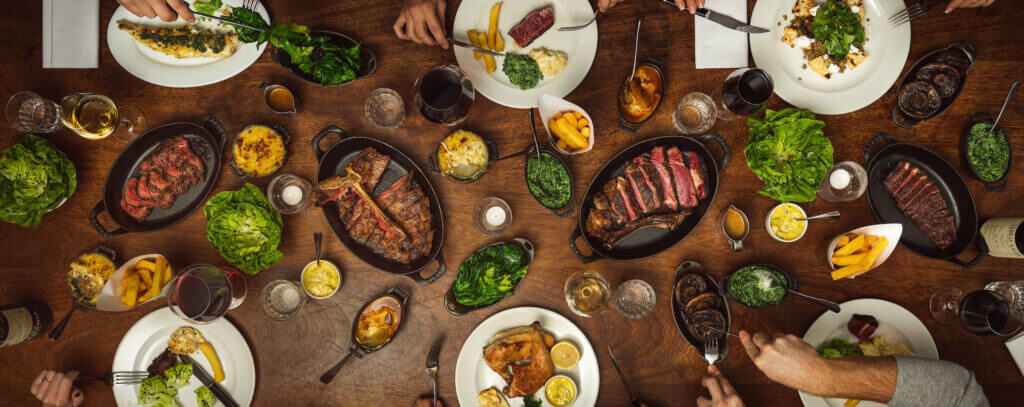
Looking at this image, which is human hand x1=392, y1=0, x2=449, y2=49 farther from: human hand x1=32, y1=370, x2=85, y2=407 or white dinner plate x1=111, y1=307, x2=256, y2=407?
human hand x1=32, y1=370, x2=85, y2=407

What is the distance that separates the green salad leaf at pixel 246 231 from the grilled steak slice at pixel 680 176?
2.78 meters

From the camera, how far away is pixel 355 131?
3328 millimetres

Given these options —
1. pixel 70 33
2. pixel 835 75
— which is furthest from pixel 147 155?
pixel 835 75

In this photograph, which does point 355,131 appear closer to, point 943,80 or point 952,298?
point 943,80

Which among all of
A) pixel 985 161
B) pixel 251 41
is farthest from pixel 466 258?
pixel 985 161

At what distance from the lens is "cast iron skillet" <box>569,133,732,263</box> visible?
3119mm

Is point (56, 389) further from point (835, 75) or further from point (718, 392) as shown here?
point (835, 75)

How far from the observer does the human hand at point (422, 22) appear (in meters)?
3.04

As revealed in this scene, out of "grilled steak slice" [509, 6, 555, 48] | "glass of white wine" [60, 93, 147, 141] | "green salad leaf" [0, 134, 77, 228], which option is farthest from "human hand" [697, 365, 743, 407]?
"green salad leaf" [0, 134, 77, 228]

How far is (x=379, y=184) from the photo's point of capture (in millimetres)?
3324

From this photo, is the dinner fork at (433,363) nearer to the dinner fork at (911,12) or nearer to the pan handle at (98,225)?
the pan handle at (98,225)

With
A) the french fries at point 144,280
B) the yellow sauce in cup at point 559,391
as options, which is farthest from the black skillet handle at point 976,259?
the french fries at point 144,280

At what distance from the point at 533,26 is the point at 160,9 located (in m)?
2.52

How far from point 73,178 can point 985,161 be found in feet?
21.1
